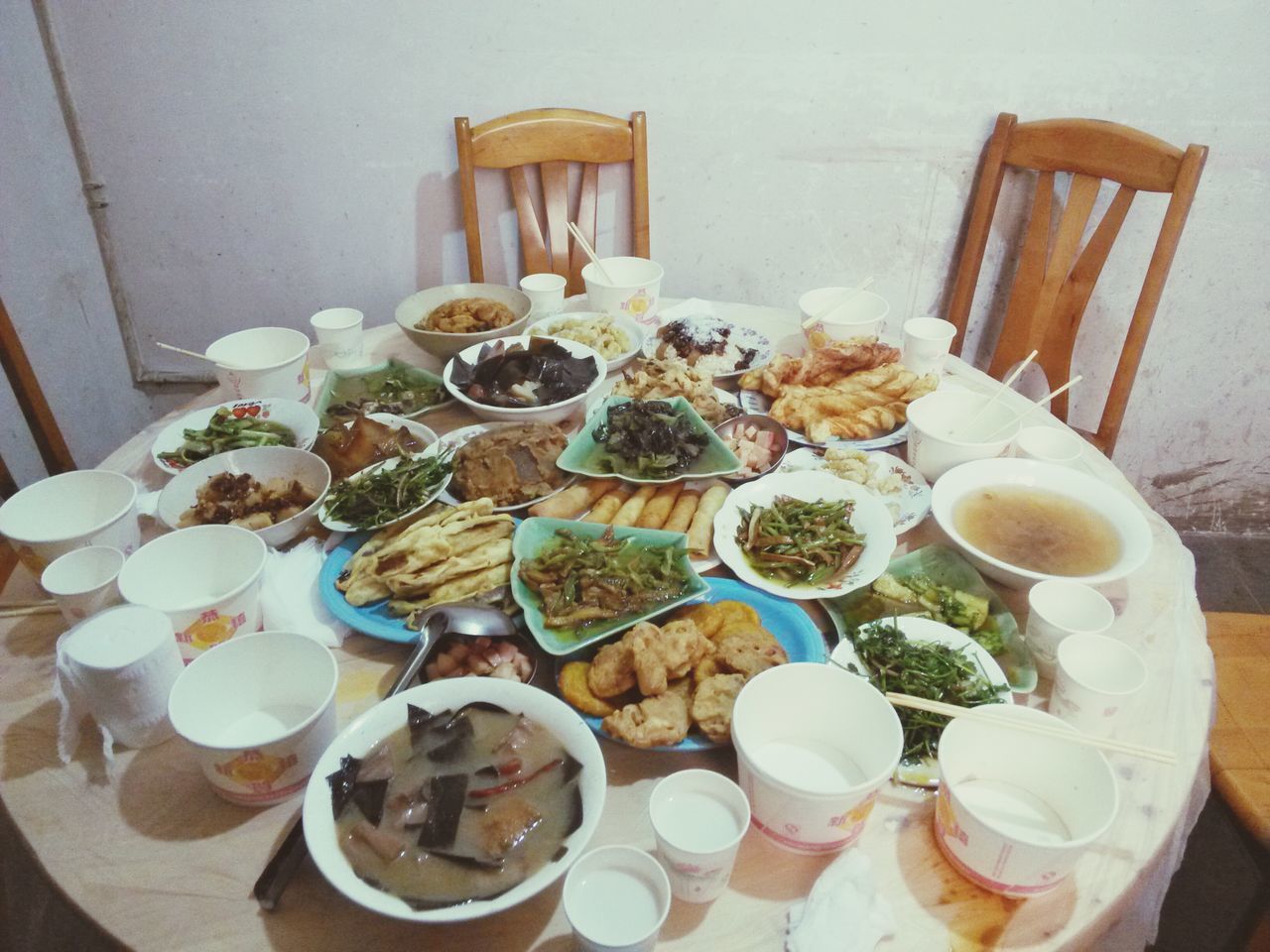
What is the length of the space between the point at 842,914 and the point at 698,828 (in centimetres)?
24

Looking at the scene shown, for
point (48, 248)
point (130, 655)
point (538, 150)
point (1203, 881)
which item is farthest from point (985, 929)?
point (48, 248)

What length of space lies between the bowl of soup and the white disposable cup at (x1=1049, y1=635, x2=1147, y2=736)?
0.22 meters

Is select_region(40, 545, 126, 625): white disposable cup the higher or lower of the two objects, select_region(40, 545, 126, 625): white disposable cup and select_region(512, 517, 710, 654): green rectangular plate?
the higher

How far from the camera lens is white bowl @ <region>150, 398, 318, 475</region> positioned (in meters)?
2.24

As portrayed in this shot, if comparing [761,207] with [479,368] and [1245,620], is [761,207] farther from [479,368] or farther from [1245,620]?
[1245,620]

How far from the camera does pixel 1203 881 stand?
9.14 feet

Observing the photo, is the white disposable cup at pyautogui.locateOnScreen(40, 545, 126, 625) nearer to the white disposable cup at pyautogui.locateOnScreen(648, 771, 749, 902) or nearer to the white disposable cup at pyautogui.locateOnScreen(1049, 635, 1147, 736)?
the white disposable cup at pyautogui.locateOnScreen(648, 771, 749, 902)

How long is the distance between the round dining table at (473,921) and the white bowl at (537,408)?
879 millimetres

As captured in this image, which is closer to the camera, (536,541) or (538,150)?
(536,541)

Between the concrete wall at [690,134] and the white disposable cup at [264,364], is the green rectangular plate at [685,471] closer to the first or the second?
the white disposable cup at [264,364]

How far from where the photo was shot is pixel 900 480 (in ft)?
7.12

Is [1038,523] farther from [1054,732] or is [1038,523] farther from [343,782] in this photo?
[343,782]

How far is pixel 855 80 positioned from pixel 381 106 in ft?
6.78

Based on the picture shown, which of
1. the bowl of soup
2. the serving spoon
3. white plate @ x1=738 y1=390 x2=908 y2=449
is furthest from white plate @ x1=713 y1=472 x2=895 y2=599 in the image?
the serving spoon
